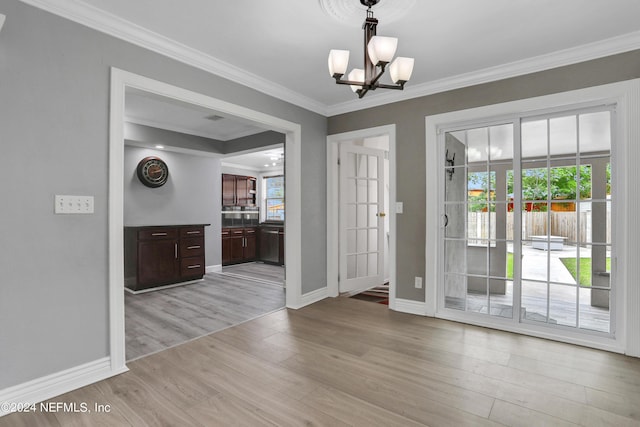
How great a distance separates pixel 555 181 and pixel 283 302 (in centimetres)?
318

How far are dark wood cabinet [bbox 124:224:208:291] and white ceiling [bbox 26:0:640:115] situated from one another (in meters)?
2.89

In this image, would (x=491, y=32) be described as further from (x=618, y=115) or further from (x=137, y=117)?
(x=137, y=117)

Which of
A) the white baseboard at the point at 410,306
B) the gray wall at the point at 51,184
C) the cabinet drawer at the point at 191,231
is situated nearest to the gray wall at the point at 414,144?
the white baseboard at the point at 410,306

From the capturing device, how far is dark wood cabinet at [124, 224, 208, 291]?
14.9 ft

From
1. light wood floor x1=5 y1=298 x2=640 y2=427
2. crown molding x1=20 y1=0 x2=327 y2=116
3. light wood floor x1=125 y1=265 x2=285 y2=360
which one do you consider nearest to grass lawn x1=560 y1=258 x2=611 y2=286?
light wood floor x1=5 y1=298 x2=640 y2=427

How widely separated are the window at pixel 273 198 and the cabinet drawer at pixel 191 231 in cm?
338

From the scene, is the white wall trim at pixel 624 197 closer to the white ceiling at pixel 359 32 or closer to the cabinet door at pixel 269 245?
the white ceiling at pixel 359 32

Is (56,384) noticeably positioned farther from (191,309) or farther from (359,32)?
(359,32)

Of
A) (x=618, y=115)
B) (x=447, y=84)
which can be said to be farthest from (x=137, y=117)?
(x=618, y=115)

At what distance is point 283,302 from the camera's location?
399 cm

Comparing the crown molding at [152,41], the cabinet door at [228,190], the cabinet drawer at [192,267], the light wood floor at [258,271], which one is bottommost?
the light wood floor at [258,271]

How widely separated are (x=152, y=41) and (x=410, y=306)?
11.4ft

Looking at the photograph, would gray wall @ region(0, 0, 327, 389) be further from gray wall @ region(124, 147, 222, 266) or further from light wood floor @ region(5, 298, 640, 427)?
gray wall @ region(124, 147, 222, 266)

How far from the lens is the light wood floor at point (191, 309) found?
2.85 m
